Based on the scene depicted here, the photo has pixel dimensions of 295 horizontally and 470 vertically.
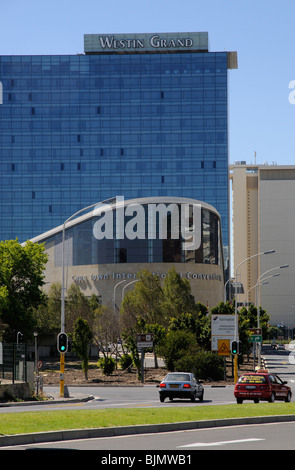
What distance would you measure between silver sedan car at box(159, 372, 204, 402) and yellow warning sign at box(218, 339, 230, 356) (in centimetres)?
1442

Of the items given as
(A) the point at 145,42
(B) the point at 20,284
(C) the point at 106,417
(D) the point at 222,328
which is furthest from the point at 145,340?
(A) the point at 145,42

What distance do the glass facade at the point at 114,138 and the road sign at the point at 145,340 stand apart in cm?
11849

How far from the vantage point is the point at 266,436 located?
15883 mm

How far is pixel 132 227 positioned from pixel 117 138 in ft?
224

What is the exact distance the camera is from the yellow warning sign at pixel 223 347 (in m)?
46.0

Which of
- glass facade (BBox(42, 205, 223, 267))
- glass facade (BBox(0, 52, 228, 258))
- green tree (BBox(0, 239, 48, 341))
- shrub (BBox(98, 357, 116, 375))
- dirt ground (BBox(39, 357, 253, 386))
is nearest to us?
dirt ground (BBox(39, 357, 253, 386))

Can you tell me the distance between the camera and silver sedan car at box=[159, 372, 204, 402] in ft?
101

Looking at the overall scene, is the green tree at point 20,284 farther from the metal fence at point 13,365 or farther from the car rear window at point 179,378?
the car rear window at point 179,378

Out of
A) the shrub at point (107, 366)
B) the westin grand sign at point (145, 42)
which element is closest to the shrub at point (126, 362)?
the shrub at point (107, 366)

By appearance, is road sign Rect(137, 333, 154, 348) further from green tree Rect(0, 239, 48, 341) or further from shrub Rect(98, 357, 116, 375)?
green tree Rect(0, 239, 48, 341)

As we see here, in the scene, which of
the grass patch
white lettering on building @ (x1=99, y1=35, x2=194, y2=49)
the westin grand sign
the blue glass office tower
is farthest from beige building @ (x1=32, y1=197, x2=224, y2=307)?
the grass patch

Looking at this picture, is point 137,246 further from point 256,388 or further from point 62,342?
point 256,388
